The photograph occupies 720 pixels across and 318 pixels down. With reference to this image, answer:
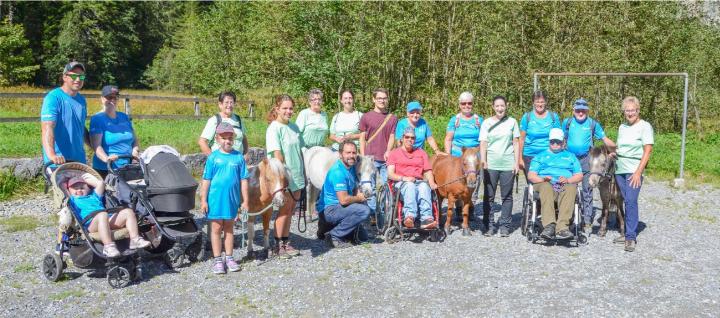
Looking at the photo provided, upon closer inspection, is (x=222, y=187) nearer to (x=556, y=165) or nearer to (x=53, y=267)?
(x=53, y=267)

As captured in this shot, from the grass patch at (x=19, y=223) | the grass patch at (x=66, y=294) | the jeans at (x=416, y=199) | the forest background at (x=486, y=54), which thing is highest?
the forest background at (x=486, y=54)

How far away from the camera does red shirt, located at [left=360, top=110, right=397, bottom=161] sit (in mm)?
7395

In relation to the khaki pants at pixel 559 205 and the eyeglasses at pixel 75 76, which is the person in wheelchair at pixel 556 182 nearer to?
the khaki pants at pixel 559 205

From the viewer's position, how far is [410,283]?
5.35 meters

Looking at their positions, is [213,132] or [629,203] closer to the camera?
[213,132]

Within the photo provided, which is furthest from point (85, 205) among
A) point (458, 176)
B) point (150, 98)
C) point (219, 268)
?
point (150, 98)

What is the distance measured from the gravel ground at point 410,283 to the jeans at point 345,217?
23cm

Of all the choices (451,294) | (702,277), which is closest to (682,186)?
(702,277)

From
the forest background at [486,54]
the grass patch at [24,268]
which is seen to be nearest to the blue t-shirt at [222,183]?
the grass patch at [24,268]

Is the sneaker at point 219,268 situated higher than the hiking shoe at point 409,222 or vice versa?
the hiking shoe at point 409,222

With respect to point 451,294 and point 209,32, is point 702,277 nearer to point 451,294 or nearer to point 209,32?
point 451,294

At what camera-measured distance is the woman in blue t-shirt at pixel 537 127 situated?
718cm

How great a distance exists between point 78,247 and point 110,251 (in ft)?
1.34

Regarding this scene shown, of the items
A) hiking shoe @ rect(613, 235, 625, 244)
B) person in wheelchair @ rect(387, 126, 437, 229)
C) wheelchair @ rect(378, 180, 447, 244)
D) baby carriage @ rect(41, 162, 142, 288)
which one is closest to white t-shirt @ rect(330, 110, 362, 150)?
person in wheelchair @ rect(387, 126, 437, 229)
